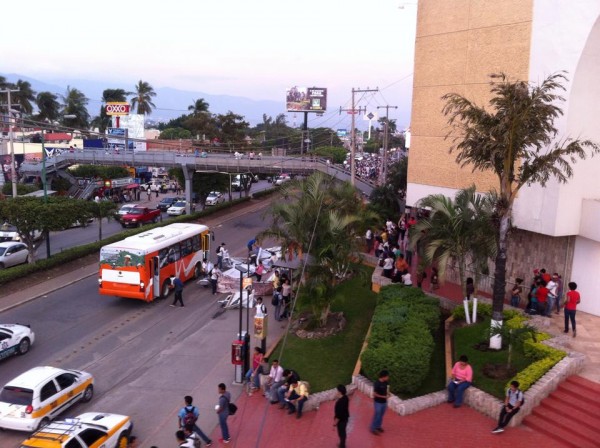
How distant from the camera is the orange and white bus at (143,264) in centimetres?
2122

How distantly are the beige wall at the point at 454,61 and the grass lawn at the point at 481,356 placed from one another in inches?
260

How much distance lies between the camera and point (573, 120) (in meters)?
16.5

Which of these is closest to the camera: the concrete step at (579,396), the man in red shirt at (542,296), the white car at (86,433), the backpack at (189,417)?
the white car at (86,433)

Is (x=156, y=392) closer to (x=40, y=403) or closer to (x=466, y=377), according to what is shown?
(x=40, y=403)

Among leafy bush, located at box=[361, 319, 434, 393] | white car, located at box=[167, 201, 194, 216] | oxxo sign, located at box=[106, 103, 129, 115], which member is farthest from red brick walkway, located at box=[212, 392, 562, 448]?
oxxo sign, located at box=[106, 103, 129, 115]

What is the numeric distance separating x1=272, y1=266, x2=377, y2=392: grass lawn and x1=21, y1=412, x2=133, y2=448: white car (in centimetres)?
399

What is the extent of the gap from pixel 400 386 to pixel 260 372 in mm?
3873

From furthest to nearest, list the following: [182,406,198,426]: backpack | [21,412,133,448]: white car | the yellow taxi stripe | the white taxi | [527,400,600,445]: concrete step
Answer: the yellow taxi stripe < the white taxi < [182,406,198,426]: backpack < [527,400,600,445]: concrete step < [21,412,133,448]: white car

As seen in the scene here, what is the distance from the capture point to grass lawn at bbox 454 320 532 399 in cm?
1249

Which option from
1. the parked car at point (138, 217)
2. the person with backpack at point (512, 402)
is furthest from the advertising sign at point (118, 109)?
the person with backpack at point (512, 402)

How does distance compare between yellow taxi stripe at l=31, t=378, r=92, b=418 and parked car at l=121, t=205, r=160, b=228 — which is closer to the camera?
yellow taxi stripe at l=31, t=378, r=92, b=418

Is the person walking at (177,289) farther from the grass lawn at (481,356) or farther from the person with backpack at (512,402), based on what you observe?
the person with backpack at (512,402)

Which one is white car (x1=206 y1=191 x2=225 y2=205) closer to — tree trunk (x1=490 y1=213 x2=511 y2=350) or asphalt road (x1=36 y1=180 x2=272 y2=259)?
asphalt road (x1=36 y1=180 x2=272 y2=259)

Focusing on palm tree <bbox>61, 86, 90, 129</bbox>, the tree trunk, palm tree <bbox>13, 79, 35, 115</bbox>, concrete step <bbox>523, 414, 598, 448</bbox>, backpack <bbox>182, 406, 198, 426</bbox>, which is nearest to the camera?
concrete step <bbox>523, 414, 598, 448</bbox>
